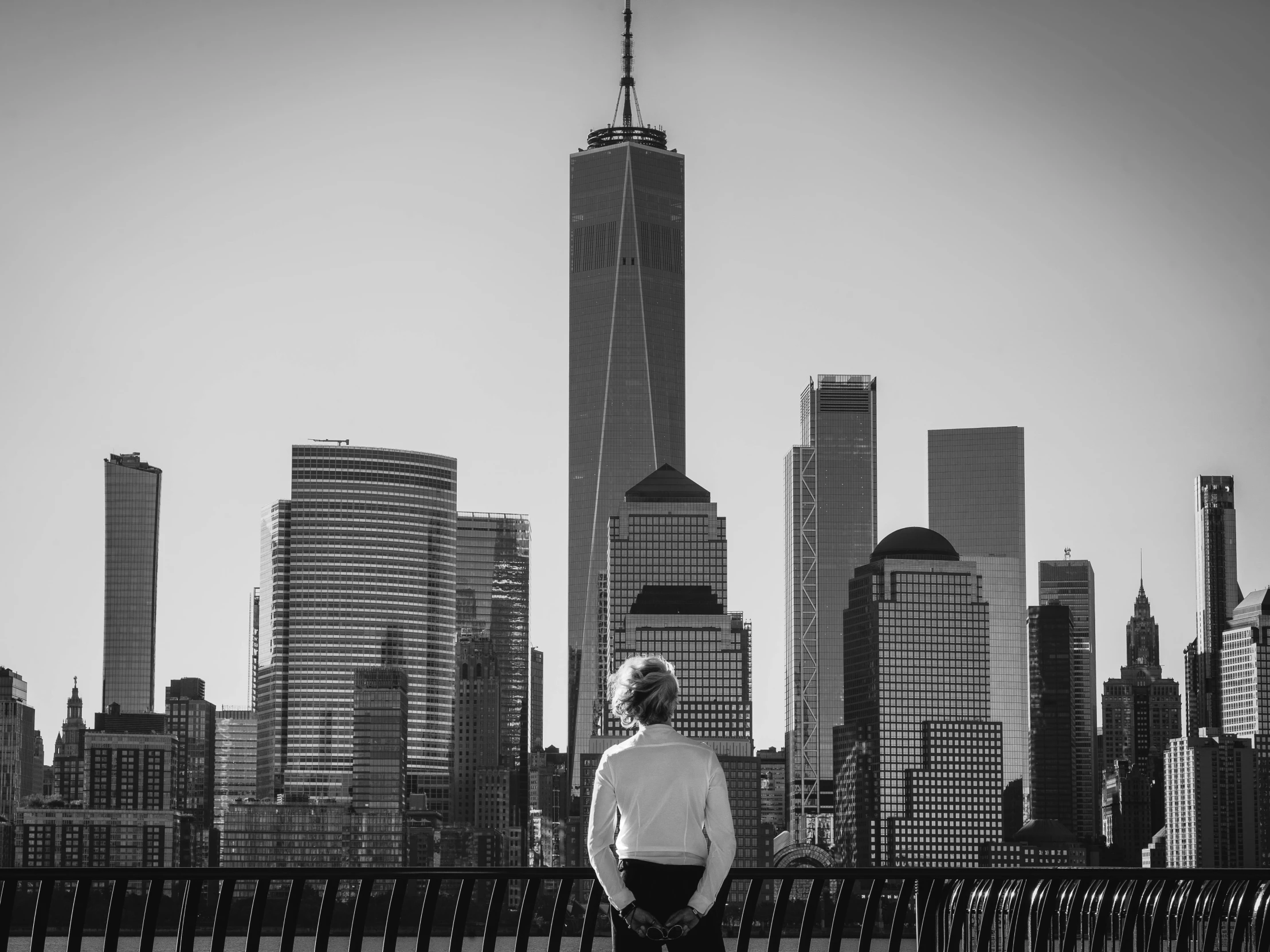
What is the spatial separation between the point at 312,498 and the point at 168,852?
36402 mm

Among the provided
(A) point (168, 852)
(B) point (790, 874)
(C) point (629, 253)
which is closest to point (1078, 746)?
(C) point (629, 253)

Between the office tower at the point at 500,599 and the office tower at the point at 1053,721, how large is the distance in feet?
133

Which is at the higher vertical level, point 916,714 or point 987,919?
point 916,714

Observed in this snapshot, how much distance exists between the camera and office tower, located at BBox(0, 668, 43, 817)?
132m

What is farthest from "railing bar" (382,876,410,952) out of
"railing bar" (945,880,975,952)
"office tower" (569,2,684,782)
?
"office tower" (569,2,684,782)

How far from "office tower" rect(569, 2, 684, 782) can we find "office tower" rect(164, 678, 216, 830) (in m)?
29.7

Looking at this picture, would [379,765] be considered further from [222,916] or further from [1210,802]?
[222,916]

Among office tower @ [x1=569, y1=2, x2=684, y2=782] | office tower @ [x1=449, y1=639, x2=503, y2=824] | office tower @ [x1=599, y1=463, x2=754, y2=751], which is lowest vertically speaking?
office tower @ [x1=449, y1=639, x2=503, y2=824]

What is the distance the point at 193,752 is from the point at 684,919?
144662 millimetres

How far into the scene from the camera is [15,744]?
135875 millimetres

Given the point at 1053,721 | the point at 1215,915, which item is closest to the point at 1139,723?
the point at 1053,721

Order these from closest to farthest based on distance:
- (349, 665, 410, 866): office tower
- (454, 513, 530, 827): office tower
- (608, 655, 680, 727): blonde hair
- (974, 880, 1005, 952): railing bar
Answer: (608, 655, 680, 727): blonde hair
(974, 880, 1005, 952): railing bar
(349, 665, 410, 866): office tower
(454, 513, 530, 827): office tower

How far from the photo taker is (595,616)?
15888cm

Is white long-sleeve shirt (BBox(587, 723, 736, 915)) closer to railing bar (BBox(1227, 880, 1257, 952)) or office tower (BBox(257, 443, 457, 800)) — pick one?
railing bar (BBox(1227, 880, 1257, 952))
